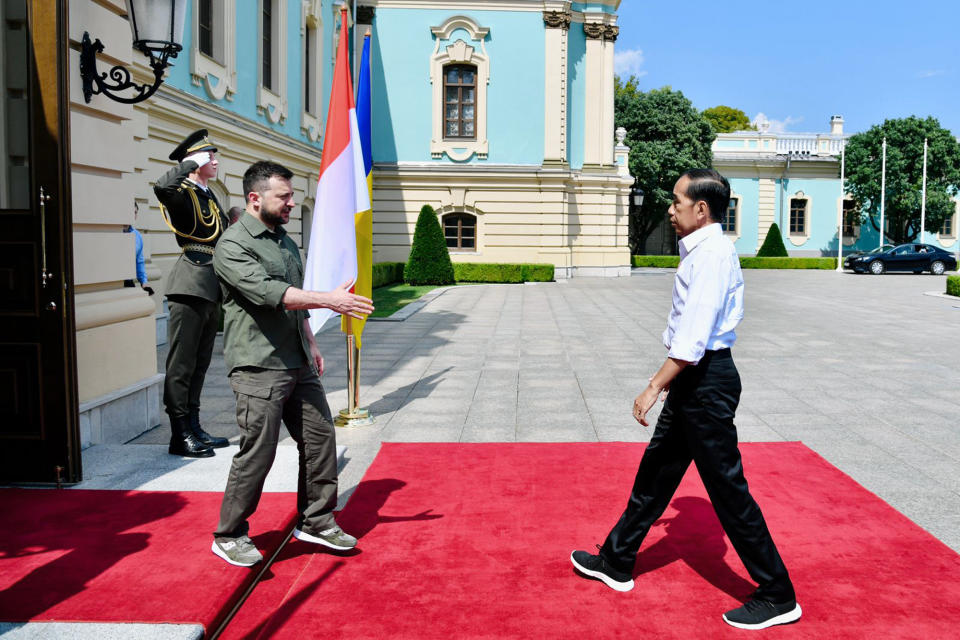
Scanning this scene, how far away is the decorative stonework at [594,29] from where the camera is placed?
31.0 m

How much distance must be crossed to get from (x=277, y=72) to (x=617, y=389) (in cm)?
1322

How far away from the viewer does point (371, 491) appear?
5.22 meters

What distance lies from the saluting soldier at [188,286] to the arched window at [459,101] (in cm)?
2475

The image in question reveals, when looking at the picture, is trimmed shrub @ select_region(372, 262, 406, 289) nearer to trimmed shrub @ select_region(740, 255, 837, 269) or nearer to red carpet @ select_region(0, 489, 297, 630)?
red carpet @ select_region(0, 489, 297, 630)

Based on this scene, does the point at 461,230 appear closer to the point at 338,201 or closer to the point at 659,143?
the point at 659,143

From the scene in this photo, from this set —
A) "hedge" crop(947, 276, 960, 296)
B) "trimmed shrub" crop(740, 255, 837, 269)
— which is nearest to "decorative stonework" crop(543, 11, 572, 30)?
"hedge" crop(947, 276, 960, 296)

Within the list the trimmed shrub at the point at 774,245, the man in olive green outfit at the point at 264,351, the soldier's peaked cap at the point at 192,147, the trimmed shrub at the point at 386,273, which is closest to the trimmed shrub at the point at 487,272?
the trimmed shrub at the point at 386,273

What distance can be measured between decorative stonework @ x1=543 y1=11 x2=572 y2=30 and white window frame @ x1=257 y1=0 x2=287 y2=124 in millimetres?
13239

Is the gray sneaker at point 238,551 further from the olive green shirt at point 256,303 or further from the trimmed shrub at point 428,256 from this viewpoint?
the trimmed shrub at point 428,256

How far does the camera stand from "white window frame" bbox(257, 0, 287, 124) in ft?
57.7

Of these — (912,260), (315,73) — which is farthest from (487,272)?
(912,260)

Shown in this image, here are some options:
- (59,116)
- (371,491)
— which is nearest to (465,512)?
(371,491)

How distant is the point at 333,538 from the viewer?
416 cm

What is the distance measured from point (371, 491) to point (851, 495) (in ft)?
9.90
